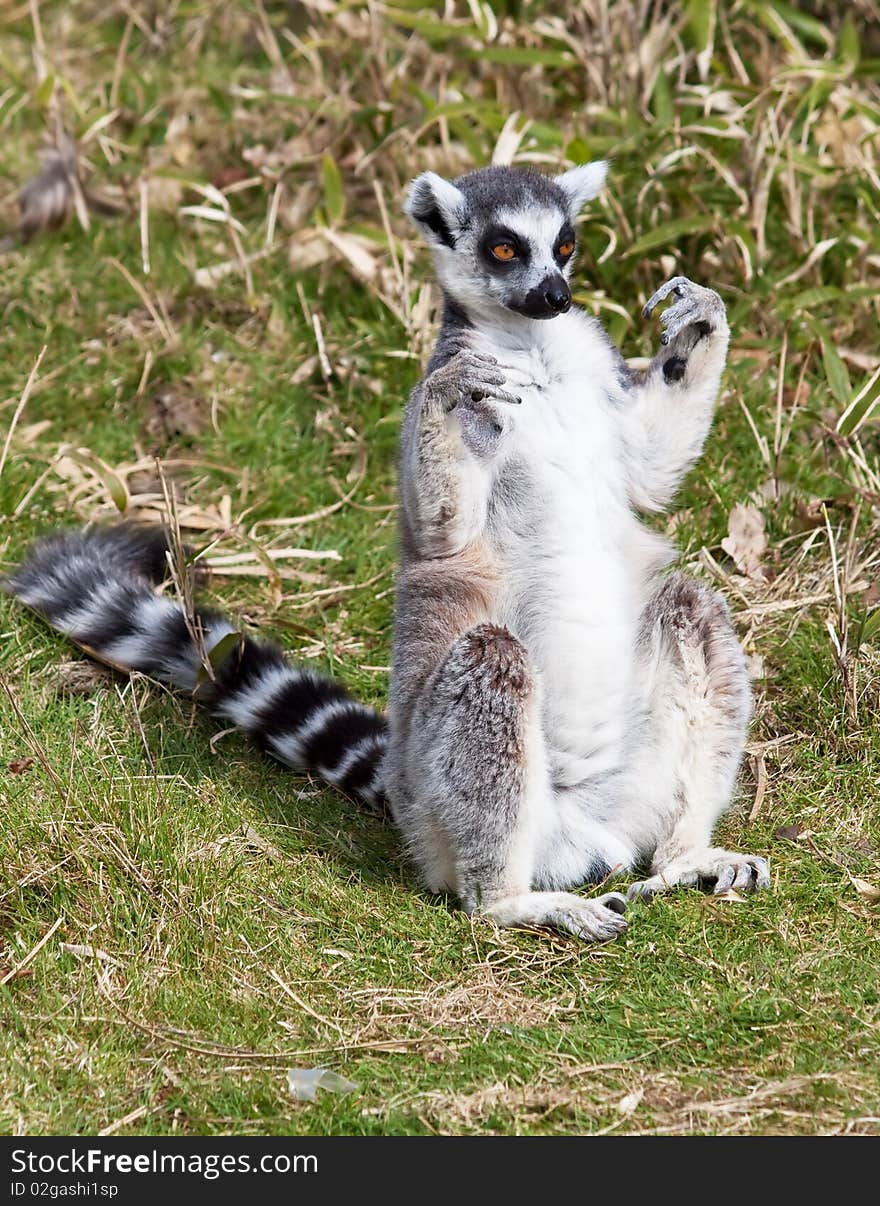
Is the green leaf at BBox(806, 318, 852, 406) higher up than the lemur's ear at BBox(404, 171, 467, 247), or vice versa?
the lemur's ear at BBox(404, 171, 467, 247)

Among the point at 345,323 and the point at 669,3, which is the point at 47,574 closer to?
the point at 345,323

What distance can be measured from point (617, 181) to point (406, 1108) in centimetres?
448

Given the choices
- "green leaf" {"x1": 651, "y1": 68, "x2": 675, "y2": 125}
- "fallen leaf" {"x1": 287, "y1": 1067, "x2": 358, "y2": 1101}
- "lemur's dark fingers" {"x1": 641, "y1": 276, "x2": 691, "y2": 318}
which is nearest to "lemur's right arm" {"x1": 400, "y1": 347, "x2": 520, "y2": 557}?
"lemur's dark fingers" {"x1": 641, "y1": 276, "x2": 691, "y2": 318}

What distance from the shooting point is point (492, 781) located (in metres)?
3.84

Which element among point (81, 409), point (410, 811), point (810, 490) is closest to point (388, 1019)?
point (410, 811)

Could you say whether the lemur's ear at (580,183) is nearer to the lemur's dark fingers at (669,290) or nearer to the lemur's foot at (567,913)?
the lemur's dark fingers at (669,290)

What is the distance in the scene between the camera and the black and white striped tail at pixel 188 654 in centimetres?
467

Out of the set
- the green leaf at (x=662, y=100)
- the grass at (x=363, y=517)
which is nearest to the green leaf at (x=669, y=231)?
the grass at (x=363, y=517)

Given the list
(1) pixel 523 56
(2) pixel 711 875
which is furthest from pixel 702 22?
(2) pixel 711 875

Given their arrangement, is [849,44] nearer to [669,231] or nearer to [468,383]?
[669,231]

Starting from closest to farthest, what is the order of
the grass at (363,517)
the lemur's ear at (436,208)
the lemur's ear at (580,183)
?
the grass at (363,517)
the lemur's ear at (436,208)
the lemur's ear at (580,183)

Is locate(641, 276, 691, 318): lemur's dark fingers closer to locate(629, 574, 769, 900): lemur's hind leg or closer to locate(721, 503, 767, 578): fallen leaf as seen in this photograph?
locate(629, 574, 769, 900): lemur's hind leg

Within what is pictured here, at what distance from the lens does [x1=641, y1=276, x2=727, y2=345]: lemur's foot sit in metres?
4.33

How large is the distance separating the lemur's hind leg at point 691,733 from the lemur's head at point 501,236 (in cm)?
101
